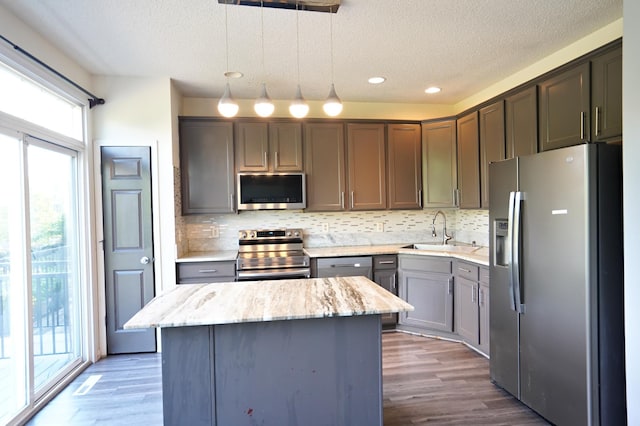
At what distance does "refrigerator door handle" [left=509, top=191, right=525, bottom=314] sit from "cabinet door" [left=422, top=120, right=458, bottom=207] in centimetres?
164

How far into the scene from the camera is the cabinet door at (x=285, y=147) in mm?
3908

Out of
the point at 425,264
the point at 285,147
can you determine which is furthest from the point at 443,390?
the point at 285,147

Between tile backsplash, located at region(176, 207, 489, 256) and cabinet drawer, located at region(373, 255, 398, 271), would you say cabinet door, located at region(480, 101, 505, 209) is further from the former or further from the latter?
cabinet drawer, located at region(373, 255, 398, 271)

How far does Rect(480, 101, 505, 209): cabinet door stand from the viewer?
3291 millimetres

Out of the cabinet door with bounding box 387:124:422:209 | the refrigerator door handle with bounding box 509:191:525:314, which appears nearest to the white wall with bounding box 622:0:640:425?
the refrigerator door handle with bounding box 509:191:525:314

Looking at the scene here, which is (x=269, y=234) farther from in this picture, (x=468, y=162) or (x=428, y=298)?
(x=468, y=162)

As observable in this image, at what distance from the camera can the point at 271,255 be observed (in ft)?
12.7

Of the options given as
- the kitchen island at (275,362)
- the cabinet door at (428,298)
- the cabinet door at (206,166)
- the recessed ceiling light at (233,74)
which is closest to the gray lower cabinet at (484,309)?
the cabinet door at (428,298)

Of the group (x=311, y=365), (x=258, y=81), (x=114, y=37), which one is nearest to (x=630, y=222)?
(x=311, y=365)

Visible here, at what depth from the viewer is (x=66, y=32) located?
252cm

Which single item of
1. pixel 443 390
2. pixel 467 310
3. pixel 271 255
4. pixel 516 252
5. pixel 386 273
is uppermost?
pixel 516 252

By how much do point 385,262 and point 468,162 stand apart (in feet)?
4.43

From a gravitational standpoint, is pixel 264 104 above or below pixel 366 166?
above

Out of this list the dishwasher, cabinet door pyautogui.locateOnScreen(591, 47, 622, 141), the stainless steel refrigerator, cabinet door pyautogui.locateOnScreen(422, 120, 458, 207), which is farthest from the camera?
cabinet door pyautogui.locateOnScreen(422, 120, 458, 207)
